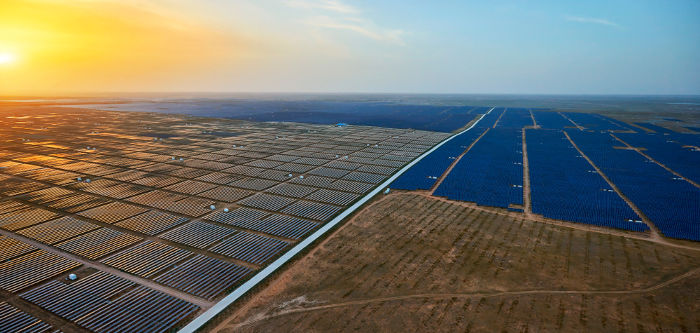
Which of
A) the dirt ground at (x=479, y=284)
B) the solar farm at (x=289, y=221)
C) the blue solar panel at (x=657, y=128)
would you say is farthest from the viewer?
the blue solar panel at (x=657, y=128)

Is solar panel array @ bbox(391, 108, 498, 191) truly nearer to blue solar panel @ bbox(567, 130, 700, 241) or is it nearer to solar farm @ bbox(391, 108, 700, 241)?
solar farm @ bbox(391, 108, 700, 241)

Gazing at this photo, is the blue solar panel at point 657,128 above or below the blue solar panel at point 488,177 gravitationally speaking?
above

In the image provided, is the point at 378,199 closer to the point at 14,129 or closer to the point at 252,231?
the point at 252,231

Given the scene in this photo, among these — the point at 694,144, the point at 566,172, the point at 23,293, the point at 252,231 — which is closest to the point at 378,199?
the point at 252,231

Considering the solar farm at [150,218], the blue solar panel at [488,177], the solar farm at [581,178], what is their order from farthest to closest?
the blue solar panel at [488,177] → the solar farm at [581,178] → the solar farm at [150,218]

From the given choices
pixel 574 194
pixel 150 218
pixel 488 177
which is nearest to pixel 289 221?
pixel 150 218

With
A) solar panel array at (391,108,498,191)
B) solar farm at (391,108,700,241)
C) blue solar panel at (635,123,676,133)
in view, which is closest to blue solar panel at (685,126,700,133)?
blue solar panel at (635,123,676,133)

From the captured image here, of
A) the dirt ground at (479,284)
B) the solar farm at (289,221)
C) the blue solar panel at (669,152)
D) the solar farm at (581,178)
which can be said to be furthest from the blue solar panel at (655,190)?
the dirt ground at (479,284)

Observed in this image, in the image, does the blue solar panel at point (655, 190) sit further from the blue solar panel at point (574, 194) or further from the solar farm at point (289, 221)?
the blue solar panel at point (574, 194)
